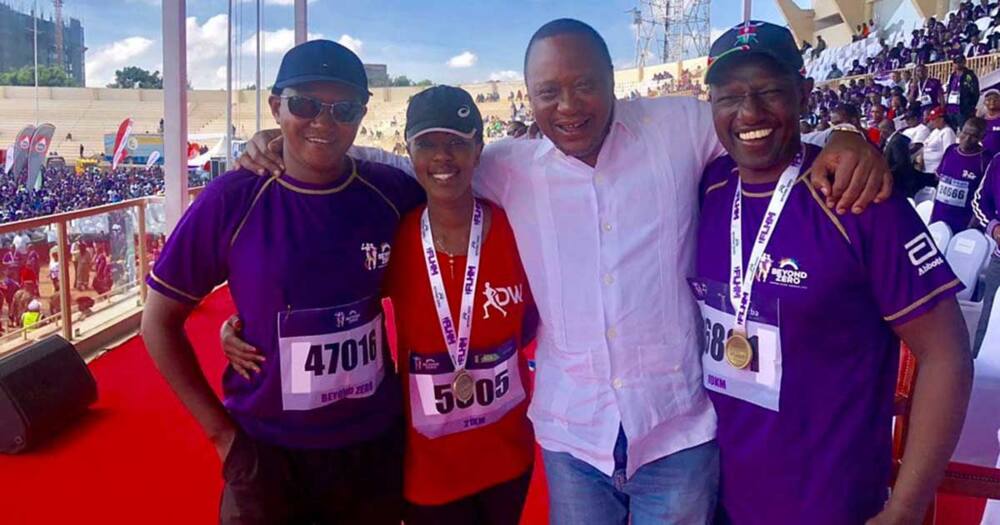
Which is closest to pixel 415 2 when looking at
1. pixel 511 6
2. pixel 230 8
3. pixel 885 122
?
pixel 511 6

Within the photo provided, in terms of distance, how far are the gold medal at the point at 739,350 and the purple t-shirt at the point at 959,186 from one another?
17.5 ft

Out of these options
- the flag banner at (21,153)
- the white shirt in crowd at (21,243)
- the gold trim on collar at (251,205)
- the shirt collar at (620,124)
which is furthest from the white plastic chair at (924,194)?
the flag banner at (21,153)

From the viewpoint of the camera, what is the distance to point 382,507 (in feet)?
6.28

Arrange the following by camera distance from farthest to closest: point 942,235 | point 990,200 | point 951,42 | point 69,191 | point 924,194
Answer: point 951,42 < point 69,191 < point 924,194 < point 942,235 < point 990,200

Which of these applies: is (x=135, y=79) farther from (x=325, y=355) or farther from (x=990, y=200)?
(x=325, y=355)

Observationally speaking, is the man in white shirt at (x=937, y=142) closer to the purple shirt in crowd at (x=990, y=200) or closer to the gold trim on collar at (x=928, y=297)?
the purple shirt in crowd at (x=990, y=200)

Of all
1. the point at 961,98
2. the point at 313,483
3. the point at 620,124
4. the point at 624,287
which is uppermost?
the point at 961,98

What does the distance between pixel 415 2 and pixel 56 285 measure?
4338 cm

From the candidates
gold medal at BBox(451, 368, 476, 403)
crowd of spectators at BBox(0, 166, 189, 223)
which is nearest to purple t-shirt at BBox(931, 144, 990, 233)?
gold medal at BBox(451, 368, 476, 403)

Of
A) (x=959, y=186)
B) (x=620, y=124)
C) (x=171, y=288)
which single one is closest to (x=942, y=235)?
(x=959, y=186)

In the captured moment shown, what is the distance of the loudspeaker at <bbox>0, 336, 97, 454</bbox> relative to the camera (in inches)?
150

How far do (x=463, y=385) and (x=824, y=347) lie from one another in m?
0.86

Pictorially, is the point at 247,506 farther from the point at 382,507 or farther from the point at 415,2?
the point at 415,2

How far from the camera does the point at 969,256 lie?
466 centimetres
